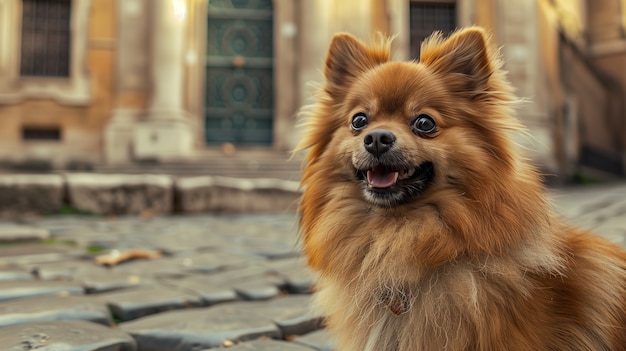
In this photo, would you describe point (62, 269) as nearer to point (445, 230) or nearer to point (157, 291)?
point (157, 291)

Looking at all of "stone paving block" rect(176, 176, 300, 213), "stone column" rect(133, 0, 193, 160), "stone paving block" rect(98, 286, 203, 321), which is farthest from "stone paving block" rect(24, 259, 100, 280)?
"stone column" rect(133, 0, 193, 160)

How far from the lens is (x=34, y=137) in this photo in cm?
1487

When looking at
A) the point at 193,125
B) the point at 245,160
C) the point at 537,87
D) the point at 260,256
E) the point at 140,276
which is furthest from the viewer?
the point at 537,87

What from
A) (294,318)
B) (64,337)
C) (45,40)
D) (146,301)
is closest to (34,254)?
(146,301)

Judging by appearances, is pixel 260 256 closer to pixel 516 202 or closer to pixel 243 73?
pixel 516 202

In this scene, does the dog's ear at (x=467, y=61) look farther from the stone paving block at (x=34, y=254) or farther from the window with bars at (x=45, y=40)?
the window with bars at (x=45, y=40)

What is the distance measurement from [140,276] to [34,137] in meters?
12.9

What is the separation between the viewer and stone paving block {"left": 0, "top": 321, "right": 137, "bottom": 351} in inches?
86.7

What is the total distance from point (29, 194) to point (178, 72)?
7351 mm

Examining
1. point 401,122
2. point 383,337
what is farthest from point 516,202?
point 383,337

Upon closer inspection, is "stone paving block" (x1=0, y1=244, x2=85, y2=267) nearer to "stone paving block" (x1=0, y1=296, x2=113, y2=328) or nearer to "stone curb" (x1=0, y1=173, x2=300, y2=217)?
"stone paving block" (x1=0, y1=296, x2=113, y2=328)

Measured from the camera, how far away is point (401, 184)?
207cm

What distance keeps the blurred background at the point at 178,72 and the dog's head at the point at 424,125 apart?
1120cm

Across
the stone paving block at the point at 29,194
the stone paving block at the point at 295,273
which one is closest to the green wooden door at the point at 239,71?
the stone paving block at the point at 29,194
